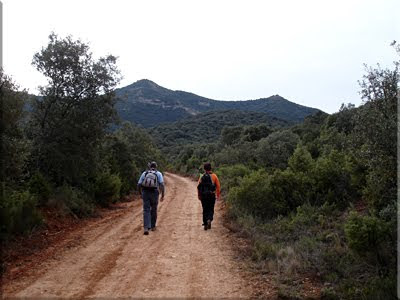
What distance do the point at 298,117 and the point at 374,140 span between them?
5531 inches

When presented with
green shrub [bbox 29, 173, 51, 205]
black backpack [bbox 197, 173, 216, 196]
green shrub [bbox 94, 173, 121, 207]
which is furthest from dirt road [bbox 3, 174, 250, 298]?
green shrub [bbox 94, 173, 121, 207]

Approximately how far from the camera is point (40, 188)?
13.8 metres

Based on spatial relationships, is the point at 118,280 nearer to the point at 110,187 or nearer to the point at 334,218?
the point at 334,218

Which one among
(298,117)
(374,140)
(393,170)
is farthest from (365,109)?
(298,117)

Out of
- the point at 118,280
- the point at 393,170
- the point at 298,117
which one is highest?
the point at 298,117

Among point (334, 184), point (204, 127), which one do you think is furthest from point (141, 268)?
point (204, 127)

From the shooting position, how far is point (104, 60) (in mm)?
17609

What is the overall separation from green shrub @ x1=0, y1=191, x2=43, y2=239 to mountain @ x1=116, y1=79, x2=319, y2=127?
12639 cm

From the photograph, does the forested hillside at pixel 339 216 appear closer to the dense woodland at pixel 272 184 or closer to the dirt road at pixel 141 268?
the dense woodland at pixel 272 184

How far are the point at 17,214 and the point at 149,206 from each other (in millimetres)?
3514

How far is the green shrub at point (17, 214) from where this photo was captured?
32.0 feet

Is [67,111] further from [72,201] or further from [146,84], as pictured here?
[146,84]

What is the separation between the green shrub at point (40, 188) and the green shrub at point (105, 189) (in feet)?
14.9

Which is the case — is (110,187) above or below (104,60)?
below
